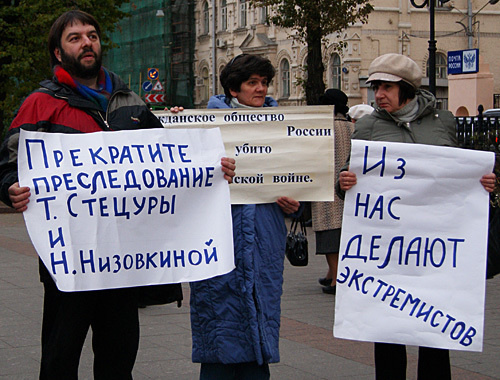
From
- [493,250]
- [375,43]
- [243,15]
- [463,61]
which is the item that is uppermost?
[243,15]

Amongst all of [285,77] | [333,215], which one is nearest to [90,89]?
[333,215]

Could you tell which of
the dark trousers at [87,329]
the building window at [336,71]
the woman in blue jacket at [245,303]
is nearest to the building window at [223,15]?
the building window at [336,71]

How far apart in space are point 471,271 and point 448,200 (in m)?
0.35

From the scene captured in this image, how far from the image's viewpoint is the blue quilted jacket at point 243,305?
4.36 meters

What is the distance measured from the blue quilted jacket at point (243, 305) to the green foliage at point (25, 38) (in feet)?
68.9

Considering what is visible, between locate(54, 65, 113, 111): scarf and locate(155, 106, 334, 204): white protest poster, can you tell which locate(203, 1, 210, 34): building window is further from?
locate(54, 65, 113, 111): scarf

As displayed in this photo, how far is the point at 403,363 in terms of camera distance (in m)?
4.59

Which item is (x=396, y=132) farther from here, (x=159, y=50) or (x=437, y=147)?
(x=159, y=50)

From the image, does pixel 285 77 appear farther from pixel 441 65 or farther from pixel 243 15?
pixel 441 65

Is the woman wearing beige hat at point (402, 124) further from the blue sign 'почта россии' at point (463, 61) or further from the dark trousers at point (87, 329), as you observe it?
the blue sign 'почта россии' at point (463, 61)

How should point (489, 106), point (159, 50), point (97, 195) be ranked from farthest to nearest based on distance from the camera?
point (159, 50)
point (489, 106)
point (97, 195)

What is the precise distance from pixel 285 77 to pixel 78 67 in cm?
4130

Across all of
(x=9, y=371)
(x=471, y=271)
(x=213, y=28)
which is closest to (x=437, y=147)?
(x=471, y=271)

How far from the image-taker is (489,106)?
32.9m
